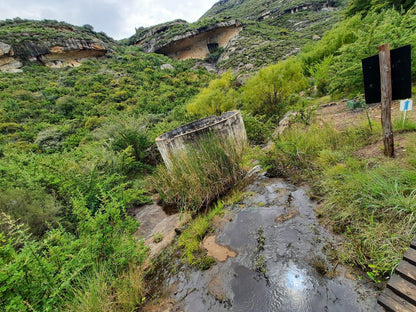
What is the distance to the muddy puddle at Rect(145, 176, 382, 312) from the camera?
138 cm

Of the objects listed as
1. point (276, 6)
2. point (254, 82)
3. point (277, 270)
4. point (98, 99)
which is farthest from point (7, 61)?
point (276, 6)

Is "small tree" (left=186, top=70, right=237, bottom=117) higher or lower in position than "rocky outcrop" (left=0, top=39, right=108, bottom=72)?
lower

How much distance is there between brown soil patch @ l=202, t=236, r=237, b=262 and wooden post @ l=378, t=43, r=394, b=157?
2501 millimetres

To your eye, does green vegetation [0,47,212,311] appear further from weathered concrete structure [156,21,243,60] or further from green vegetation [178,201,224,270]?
weathered concrete structure [156,21,243,60]

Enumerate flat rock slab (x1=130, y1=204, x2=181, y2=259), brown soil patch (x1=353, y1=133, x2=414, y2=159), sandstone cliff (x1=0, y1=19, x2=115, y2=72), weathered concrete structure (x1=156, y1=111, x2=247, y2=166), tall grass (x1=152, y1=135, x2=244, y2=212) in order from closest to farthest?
brown soil patch (x1=353, y1=133, x2=414, y2=159) → flat rock slab (x1=130, y1=204, x2=181, y2=259) → tall grass (x1=152, y1=135, x2=244, y2=212) → weathered concrete structure (x1=156, y1=111, x2=247, y2=166) → sandstone cliff (x1=0, y1=19, x2=115, y2=72)

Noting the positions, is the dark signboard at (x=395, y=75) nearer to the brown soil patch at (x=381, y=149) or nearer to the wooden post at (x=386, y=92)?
the wooden post at (x=386, y=92)

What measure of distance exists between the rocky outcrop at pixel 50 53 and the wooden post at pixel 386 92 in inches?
1267

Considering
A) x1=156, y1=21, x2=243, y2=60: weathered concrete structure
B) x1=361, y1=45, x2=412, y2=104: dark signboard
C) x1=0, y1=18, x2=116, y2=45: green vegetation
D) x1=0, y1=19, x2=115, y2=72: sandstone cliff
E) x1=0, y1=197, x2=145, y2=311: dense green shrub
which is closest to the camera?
x1=0, y1=197, x2=145, y2=311: dense green shrub

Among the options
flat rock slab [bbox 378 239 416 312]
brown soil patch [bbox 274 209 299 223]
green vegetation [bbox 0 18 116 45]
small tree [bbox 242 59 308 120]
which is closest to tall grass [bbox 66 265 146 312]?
brown soil patch [bbox 274 209 299 223]


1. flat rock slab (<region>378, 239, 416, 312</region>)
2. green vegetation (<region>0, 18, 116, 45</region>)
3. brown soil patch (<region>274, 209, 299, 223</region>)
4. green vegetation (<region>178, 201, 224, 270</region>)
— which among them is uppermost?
green vegetation (<region>0, 18, 116, 45</region>)

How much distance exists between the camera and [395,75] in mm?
2039

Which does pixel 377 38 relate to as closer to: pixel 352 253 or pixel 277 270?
pixel 352 253

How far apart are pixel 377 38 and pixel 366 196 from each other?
456cm

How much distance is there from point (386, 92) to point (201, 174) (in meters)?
2.92
